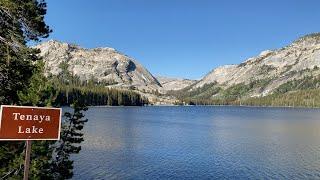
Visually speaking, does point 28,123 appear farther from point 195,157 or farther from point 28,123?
point 195,157

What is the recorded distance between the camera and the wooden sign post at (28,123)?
13.8 metres

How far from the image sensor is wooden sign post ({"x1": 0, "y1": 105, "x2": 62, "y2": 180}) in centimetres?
1382

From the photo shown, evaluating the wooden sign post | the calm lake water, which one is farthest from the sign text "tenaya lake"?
the calm lake water

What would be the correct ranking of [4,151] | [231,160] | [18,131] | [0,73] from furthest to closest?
[231,160], [4,151], [0,73], [18,131]

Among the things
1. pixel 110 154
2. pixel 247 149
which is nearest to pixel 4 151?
pixel 110 154

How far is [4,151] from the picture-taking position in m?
31.6

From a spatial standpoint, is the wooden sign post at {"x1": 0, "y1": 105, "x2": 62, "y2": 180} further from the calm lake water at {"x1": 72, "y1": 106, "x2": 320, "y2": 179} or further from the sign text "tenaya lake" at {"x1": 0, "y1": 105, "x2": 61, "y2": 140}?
the calm lake water at {"x1": 72, "y1": 106, "x2": 320, "y2": 179}

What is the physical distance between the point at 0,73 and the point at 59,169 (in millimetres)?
18966

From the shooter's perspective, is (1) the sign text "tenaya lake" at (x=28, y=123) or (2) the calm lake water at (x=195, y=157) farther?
(2) the calm lake water at (x=195, y=157)

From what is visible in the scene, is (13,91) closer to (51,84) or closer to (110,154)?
(51,84)

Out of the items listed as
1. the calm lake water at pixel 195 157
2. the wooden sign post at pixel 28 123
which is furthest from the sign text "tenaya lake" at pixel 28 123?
the calm lake water at pixel 195 157

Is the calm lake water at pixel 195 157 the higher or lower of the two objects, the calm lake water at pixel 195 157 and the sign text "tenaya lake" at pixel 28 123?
the lower

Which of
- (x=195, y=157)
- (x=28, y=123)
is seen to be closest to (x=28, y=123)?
(x=28, y=123)

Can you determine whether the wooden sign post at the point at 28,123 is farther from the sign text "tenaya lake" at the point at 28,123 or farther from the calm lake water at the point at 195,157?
the calm lake water at the point at 195,157
